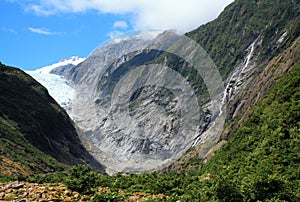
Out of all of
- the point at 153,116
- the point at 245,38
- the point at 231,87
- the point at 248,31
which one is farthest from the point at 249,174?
the point at 153,116

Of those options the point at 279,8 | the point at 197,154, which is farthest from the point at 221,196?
Result: the point at 279,8

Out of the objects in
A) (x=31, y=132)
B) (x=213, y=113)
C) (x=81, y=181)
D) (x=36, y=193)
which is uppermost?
(x=31, y=132)

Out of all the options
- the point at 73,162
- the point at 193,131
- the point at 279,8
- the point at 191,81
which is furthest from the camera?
the point at 191,81

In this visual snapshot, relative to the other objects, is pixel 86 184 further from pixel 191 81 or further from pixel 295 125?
pixel 191 81

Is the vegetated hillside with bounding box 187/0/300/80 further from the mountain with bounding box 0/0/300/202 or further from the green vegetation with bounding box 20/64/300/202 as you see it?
the green vegetation with bounding box 20/64/300/202

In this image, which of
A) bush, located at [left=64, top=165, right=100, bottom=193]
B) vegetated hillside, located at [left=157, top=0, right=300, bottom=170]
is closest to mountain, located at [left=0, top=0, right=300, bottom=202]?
bush, located at [left=64, top=165, right=100, bottom=193]

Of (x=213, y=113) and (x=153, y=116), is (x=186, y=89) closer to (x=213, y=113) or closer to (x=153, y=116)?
(x=153, y=116)

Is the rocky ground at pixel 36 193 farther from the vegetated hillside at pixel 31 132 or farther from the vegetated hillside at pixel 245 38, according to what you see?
the vegetated hillside at pixel 245 38
